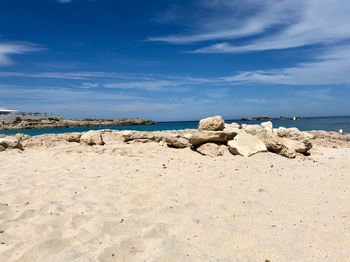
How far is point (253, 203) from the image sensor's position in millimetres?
5738

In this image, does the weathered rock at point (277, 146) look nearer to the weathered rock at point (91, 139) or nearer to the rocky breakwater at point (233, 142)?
the rocky breakwater at point (233, 142)

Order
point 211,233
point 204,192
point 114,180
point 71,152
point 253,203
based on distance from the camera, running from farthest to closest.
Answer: point 71,152
point 114,180
point 204,192
point 253,203
point 211,233

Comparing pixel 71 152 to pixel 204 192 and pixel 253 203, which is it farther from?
pixel 253 203

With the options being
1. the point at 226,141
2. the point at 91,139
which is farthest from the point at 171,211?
the point at 91,139

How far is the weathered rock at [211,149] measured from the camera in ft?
34.3

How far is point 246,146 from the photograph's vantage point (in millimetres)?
10469

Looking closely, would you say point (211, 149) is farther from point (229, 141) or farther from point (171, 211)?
point (171, 211)

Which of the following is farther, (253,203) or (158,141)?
(158,141)

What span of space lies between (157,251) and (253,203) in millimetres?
2374

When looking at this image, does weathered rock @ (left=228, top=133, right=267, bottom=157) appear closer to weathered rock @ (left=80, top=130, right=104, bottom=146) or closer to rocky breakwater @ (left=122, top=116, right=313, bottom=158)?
rocky breakwater @ (left=122, top=116, right=313, bottom=158)

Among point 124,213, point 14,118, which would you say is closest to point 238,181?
point 124,213

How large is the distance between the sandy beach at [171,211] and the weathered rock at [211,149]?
1.10 m

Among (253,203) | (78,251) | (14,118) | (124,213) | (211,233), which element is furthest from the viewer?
(14,118)

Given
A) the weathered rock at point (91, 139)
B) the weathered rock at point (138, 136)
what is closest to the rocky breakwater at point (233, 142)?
the weathered rock at point (138, 136)
